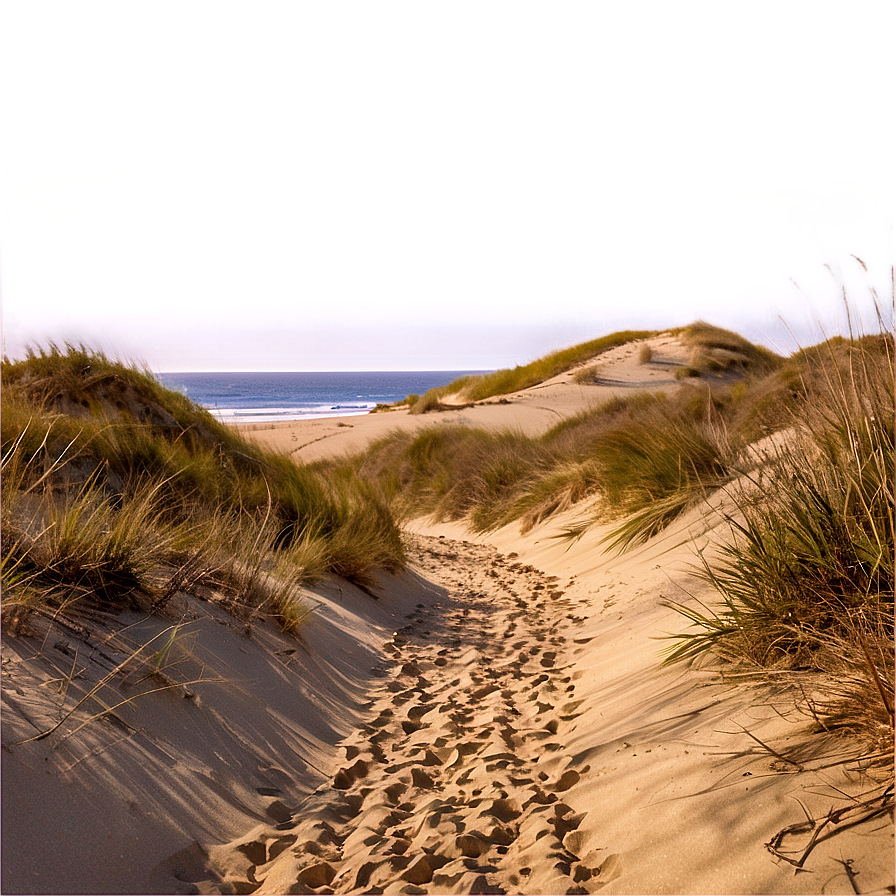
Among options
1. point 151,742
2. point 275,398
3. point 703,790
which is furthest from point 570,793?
point 275,398

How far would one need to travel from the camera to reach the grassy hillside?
3109mm

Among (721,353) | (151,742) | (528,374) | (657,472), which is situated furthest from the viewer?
(528,374)

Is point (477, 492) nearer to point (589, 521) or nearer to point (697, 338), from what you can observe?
point (589, 521)

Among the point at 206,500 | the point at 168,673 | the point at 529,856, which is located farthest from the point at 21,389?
the point at 529,856

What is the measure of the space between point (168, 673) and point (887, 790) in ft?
8.59

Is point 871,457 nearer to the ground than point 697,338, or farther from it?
nearer to the ground

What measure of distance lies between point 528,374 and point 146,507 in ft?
69.4

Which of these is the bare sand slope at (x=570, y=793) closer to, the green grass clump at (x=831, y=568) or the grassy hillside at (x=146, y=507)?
the green grass clump at (x=831, y=568)

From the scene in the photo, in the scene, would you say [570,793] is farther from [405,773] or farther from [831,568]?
[831,568]

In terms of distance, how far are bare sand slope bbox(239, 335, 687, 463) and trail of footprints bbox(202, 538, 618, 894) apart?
38.7ft

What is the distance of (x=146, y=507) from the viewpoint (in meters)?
4.05

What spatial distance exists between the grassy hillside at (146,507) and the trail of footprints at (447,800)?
993 mm

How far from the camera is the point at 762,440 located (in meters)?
6.85

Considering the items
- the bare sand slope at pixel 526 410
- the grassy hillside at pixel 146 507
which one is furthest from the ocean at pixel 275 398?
the bare sand slope at pixel 526 410
